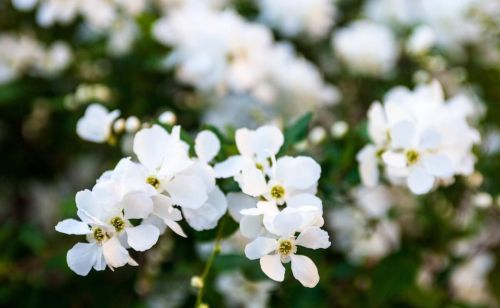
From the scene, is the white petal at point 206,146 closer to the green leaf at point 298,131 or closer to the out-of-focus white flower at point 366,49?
the green leaf at point 298,131

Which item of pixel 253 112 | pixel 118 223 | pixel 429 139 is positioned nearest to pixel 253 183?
pixel 118 223

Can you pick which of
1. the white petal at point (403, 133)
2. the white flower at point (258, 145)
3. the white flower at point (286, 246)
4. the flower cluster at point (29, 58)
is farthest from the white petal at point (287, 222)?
the flower cluster at point (29, 58)

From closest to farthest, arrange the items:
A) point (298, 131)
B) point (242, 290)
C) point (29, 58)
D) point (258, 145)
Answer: point (258, 145), point (298, 131), point (242, 290), point (29, 58)

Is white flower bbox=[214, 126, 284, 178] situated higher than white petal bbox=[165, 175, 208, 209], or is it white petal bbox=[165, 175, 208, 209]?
white flower bbox=[214, 126, 284, 178]

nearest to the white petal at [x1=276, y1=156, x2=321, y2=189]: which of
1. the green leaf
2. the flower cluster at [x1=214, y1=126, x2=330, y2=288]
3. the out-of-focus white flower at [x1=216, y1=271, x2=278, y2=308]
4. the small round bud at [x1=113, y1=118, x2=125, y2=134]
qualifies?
the flower cluster at [x1=214, y1=126, x2=330, y2=288]

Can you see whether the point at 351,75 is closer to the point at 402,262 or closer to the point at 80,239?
the point at 402,262

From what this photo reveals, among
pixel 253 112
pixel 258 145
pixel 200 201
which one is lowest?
pixel 200 201

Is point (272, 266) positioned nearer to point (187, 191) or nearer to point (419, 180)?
point (187, 191)

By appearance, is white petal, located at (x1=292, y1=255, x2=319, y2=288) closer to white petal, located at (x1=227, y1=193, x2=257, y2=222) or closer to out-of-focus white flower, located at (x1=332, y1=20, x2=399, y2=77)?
white petal, located at (x1=227, y1=193, x2=257, y2=222)
